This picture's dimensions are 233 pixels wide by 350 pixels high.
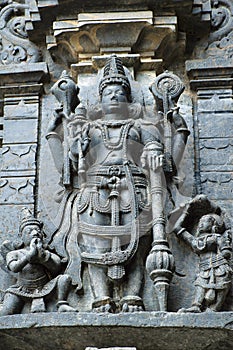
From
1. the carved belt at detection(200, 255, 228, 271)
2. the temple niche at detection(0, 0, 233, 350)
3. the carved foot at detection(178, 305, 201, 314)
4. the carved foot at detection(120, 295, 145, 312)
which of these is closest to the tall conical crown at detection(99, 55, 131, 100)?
the temple niche at detection(0, 0, 233, 350)

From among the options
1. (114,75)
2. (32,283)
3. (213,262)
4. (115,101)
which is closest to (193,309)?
(213,262)

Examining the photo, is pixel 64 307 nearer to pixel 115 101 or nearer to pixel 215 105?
pixel 115 101

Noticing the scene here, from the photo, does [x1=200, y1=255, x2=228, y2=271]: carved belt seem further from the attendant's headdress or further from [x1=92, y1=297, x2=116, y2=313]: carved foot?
the attendant's headdress

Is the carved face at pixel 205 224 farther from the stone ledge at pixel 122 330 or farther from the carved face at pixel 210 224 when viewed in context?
the stone ledge at pixel 122 330

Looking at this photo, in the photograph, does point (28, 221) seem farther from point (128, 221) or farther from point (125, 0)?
point (125, 0)

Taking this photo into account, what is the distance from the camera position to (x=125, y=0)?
7754 mm

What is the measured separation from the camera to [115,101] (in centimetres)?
740

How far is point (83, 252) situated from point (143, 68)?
1.68 meters

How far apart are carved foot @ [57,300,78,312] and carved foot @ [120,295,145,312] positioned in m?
0.31

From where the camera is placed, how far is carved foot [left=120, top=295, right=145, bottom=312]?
657 cm

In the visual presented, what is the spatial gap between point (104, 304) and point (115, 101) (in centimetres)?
154

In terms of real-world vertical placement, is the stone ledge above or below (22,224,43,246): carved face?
below

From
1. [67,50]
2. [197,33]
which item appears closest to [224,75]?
[197,33]

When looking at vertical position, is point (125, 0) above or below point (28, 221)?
above
